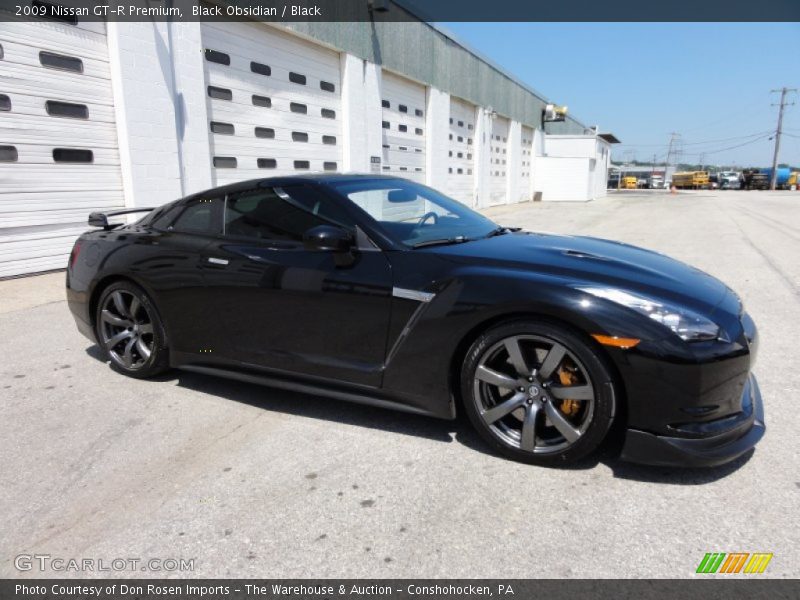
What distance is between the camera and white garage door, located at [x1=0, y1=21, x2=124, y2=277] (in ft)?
22.2

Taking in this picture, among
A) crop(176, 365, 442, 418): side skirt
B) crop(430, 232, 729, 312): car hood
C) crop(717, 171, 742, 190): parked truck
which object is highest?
crop(717, 171, 742, 190): parked truck

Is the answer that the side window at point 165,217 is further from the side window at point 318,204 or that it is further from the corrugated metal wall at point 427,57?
the corrugated metal wall at point 427,57

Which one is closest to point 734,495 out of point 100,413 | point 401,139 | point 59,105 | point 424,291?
point 424,291

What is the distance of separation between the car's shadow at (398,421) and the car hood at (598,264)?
0.76 m

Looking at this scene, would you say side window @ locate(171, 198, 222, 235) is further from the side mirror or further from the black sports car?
the side mirror

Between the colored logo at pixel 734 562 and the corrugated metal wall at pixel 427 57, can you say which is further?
the corrugated metal wall at pixel 427 57

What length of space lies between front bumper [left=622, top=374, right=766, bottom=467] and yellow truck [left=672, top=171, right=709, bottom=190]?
7257 centimetres

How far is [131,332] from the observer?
3826 mm

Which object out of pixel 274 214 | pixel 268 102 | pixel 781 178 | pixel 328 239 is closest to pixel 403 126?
pixel 268 102

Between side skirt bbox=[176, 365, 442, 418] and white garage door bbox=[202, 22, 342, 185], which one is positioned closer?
side skirt bbox=[176, 365, 442, 418]

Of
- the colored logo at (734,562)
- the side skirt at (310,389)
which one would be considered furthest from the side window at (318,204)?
the colored logo at (734,562)

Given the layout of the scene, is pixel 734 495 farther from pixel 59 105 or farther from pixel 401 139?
→ pixel 401 139

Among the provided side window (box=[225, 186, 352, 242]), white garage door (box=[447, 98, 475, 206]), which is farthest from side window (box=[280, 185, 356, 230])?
white garage door (box=[447, 98, 475, 206])

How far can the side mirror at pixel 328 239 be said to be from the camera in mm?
2828
